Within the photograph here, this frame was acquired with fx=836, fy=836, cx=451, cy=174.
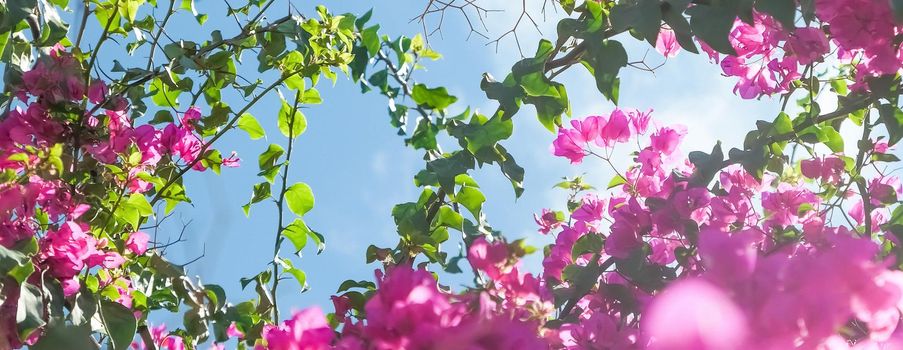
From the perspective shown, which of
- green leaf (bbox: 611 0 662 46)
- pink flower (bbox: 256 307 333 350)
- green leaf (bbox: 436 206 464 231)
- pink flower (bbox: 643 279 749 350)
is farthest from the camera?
green leaf (bbox: 436 206 464 231)

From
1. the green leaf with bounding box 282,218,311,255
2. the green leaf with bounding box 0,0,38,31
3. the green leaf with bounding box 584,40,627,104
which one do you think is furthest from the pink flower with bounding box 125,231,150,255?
the green leaf with bounding box 584,40,627,104

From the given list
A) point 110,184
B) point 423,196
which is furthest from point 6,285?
point 423,196

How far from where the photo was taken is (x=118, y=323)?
1.28 metres

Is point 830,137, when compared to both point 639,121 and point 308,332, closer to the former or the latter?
point 639,121

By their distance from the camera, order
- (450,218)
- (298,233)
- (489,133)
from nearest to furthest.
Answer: (489,133), (450,218), (298,233)

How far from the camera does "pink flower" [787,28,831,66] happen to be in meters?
1.35

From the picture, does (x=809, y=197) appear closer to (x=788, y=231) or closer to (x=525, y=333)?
(x=788, y=231)

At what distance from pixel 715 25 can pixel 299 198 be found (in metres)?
0.96

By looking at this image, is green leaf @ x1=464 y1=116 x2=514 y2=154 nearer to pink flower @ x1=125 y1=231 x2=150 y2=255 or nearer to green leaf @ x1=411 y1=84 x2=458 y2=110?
green leaf @ x1=411 y1=84 x2=458 y2=110

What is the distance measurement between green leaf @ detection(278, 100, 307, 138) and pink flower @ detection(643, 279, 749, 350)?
138cm

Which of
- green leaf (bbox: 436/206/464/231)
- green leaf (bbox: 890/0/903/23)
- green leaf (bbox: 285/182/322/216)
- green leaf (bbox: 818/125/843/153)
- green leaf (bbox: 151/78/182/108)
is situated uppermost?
green leaf (bbox: 151/78/182/108)

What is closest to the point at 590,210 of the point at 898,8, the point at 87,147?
the point at 87,147

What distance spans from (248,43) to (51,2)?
390 mm

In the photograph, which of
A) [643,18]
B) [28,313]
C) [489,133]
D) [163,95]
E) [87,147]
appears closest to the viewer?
[643,18]
